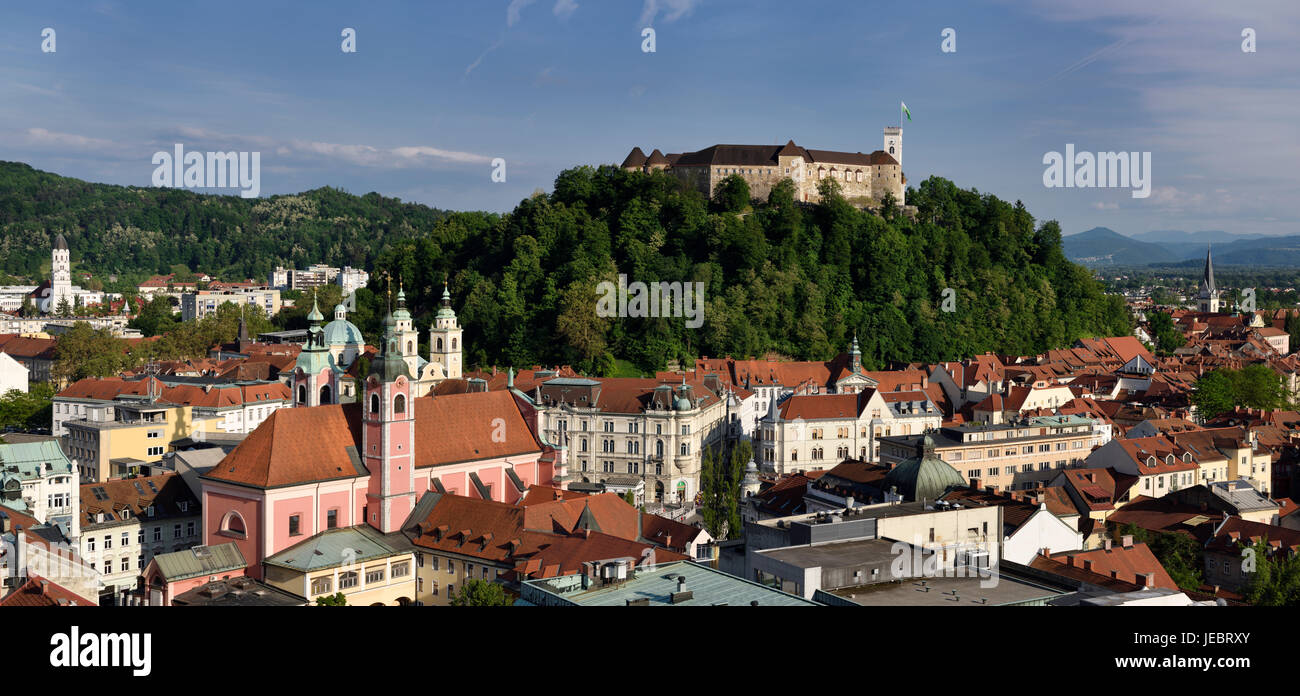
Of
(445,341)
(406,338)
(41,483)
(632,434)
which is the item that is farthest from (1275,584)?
(445,341)

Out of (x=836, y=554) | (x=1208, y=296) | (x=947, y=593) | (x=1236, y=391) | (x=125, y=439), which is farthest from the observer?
(x=1208, y=296)

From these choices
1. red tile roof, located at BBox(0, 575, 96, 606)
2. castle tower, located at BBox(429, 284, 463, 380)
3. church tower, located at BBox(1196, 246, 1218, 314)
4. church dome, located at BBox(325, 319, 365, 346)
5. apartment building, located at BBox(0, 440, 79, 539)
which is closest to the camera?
red tile roof, located at BBox(0, 575, 96, 606)

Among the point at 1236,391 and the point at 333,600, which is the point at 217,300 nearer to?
the point at 1236,391

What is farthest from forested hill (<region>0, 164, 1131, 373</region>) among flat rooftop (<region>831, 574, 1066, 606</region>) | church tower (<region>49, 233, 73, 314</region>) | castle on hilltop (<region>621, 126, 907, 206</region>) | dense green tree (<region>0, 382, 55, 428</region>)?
church tower (<region>49, 233, 73, 314</region>)

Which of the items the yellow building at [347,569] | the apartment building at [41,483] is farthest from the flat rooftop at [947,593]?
the apartment building at [41,483]

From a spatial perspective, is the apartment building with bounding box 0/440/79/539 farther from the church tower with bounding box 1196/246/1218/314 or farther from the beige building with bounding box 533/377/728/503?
the church tower with bounding box 1196/246/1218/314

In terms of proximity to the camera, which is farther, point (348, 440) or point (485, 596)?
point (348, 440)
